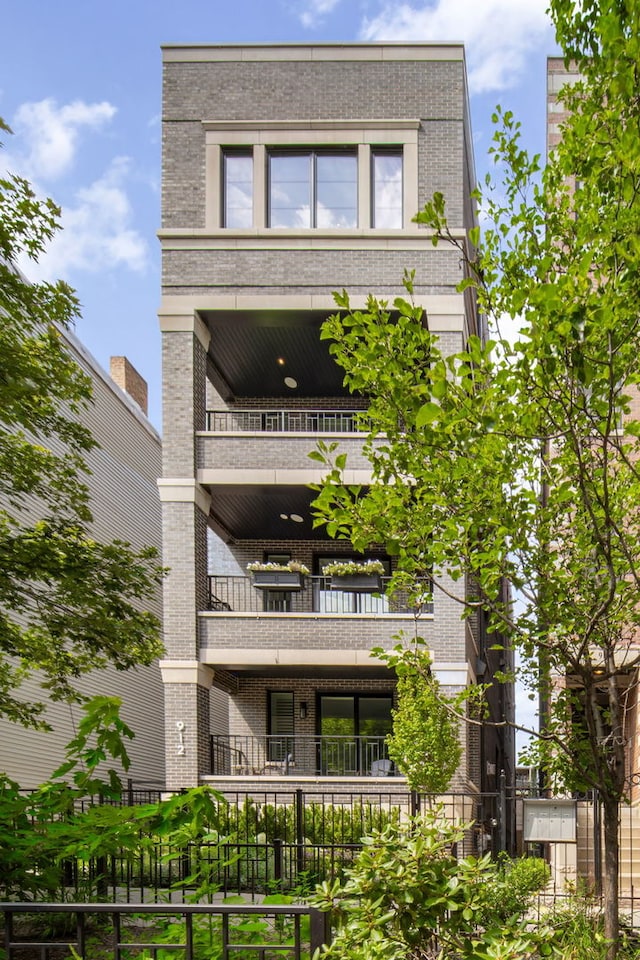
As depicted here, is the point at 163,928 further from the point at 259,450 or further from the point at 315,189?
the point at 315,189

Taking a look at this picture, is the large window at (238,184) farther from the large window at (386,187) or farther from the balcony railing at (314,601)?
the balcony railing at (314,601)

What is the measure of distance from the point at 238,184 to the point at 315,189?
5.82 feet

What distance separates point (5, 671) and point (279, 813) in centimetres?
664

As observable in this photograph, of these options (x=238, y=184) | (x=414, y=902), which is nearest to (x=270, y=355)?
(x=238, y=184)

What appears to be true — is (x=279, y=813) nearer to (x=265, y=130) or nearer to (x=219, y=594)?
(x=219, y=594)

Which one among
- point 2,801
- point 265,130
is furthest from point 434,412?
point 265,130

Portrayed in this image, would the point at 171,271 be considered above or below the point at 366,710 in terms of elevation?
above

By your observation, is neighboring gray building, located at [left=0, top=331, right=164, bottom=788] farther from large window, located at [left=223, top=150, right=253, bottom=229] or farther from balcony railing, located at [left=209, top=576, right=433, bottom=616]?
large window, located at [left=223, top=150, right=253, bottom=229]

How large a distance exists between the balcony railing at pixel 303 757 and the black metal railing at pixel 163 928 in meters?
11.3

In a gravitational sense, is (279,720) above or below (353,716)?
below

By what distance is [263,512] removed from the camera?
23844mm

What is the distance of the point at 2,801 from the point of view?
690 cm

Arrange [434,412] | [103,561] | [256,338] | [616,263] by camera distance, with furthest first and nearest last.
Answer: [256,338]
[103,561]
[616,263]
[434,412]

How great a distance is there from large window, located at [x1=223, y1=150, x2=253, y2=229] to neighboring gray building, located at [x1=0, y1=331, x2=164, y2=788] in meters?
5.97
